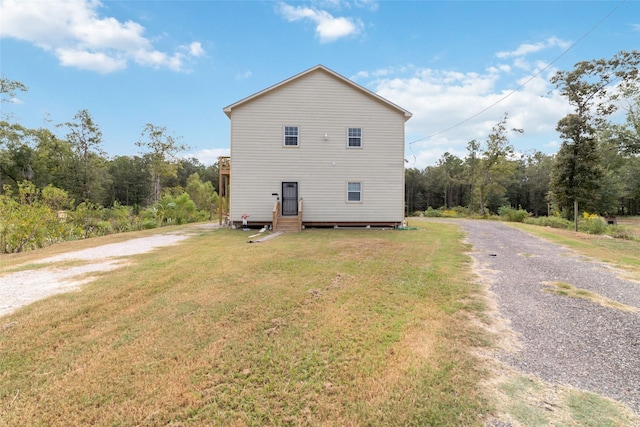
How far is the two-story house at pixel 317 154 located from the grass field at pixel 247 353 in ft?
27.9

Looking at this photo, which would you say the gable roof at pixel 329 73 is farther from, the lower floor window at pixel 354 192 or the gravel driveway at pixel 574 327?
the gravel driveway at pixel 574 327

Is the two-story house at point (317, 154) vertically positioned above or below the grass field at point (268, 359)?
above

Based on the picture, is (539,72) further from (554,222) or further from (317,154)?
(317,154)

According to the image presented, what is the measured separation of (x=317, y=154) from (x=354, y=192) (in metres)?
2.51

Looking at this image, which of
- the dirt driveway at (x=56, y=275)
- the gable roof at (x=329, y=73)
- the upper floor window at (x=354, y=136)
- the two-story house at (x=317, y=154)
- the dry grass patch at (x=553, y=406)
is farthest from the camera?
the upper floor window at (x=354, y=136)

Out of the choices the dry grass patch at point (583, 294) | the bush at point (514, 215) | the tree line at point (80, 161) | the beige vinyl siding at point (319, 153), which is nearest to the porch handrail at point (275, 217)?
the beige vinyl siding at point (319, 153)

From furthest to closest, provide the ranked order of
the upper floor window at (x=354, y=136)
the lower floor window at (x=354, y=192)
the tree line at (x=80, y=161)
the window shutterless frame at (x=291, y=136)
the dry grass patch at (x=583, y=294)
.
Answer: the tree line at (x=80, y=161) < the lower floor window at (x=354, y=192) < the upper floor window at (x=354, y=136) < the window shutterless frame at (x=291, y=136) < the dry grass patch at (x=583, y=294)

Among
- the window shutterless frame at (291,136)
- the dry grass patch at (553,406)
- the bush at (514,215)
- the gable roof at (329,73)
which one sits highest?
the gable roof at (329,73)

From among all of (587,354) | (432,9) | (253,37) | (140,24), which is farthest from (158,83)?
(587,354)

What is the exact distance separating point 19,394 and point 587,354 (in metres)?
5.11

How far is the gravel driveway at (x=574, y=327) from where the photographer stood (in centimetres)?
265

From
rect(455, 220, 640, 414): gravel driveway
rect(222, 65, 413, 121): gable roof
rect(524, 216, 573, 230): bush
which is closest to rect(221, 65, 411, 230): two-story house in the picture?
rect(222, 65, 413, 121): gable roof

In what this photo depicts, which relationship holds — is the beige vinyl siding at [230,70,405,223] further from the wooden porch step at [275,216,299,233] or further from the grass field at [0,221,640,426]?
the grass field at [0,221,640,426]

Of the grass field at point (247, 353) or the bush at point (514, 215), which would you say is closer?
the grass field at point (247, 353)
